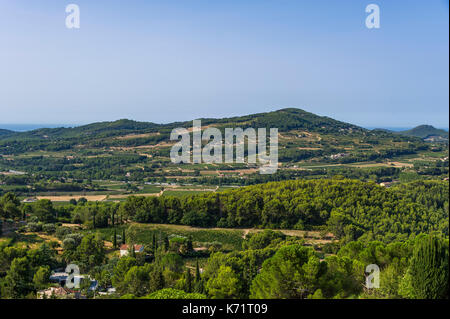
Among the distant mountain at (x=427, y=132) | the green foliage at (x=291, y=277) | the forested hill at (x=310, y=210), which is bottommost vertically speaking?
the forested hill at (x=310, y=210)

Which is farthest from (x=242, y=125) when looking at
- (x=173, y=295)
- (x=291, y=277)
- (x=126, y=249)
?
(x=173, y=295)

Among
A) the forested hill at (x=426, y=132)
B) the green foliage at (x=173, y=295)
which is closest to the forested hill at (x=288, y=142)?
the green foliage at (x=173, y=295)

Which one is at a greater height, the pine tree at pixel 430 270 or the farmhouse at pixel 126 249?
the pine tree at pixel 430 270

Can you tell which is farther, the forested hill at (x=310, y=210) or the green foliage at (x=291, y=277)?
the forested hill at (x=310, y=210)

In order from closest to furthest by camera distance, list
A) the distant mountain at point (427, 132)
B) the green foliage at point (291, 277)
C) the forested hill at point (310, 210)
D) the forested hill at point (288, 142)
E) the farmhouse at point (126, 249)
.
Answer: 1. the green foliage at point (291, 277)
2. the farmhouse at point (126, 249)
3. the forested hill at point (310, 210)
4. the forested hill at point (288, 142)
5. the distant mountain at point (427, 132)

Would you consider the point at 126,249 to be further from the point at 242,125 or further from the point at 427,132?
the point at 427,132

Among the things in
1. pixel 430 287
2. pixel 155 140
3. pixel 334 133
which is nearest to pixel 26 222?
pixel 430 287

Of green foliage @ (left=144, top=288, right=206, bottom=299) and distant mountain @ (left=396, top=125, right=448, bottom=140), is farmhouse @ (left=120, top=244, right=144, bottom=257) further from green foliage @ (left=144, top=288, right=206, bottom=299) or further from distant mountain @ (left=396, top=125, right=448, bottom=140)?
distant mountain @ (left=396, top=125, right=448, bottom=140)

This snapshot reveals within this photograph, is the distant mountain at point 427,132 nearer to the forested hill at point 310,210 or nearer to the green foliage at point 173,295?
the forested hill at point 310,210

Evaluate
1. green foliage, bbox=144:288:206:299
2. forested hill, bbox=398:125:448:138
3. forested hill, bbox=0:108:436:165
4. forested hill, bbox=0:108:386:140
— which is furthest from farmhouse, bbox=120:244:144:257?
forested hill, bbox=398:125:448:138
